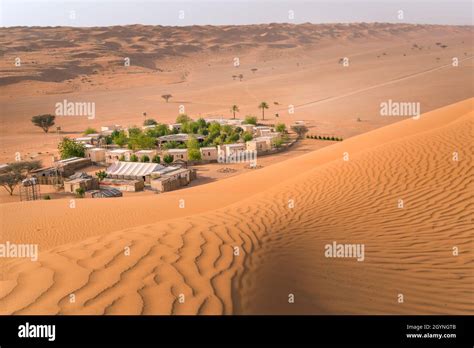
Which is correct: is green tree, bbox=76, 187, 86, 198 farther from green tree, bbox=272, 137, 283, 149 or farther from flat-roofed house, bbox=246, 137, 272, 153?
green tree, bbox=272, 137, 283, 149

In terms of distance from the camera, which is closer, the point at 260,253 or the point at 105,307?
the point at 105,307

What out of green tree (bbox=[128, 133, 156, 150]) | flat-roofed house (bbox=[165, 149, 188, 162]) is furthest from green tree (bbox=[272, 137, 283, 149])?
green tree (bbox=[128, 133, 156, 150])

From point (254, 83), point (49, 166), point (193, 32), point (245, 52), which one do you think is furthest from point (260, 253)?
point (193, 32)

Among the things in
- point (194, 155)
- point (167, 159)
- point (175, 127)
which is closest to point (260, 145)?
point (194, 155)

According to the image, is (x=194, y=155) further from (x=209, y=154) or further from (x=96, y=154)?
(x=96, y=154)

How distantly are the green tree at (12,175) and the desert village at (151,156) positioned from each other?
0.40 m

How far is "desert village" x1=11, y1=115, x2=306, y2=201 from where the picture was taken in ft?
81.3

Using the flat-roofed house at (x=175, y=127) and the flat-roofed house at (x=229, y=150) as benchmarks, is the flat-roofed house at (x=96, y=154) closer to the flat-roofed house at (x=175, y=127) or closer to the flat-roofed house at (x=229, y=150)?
the flat-roofed house at (x=229, y=150)

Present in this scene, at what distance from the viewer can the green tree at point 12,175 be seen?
2473 cm

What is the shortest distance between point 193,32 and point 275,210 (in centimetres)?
13822

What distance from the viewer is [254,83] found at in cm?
7500

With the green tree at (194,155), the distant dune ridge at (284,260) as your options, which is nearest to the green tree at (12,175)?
the green tree at (194,155)
